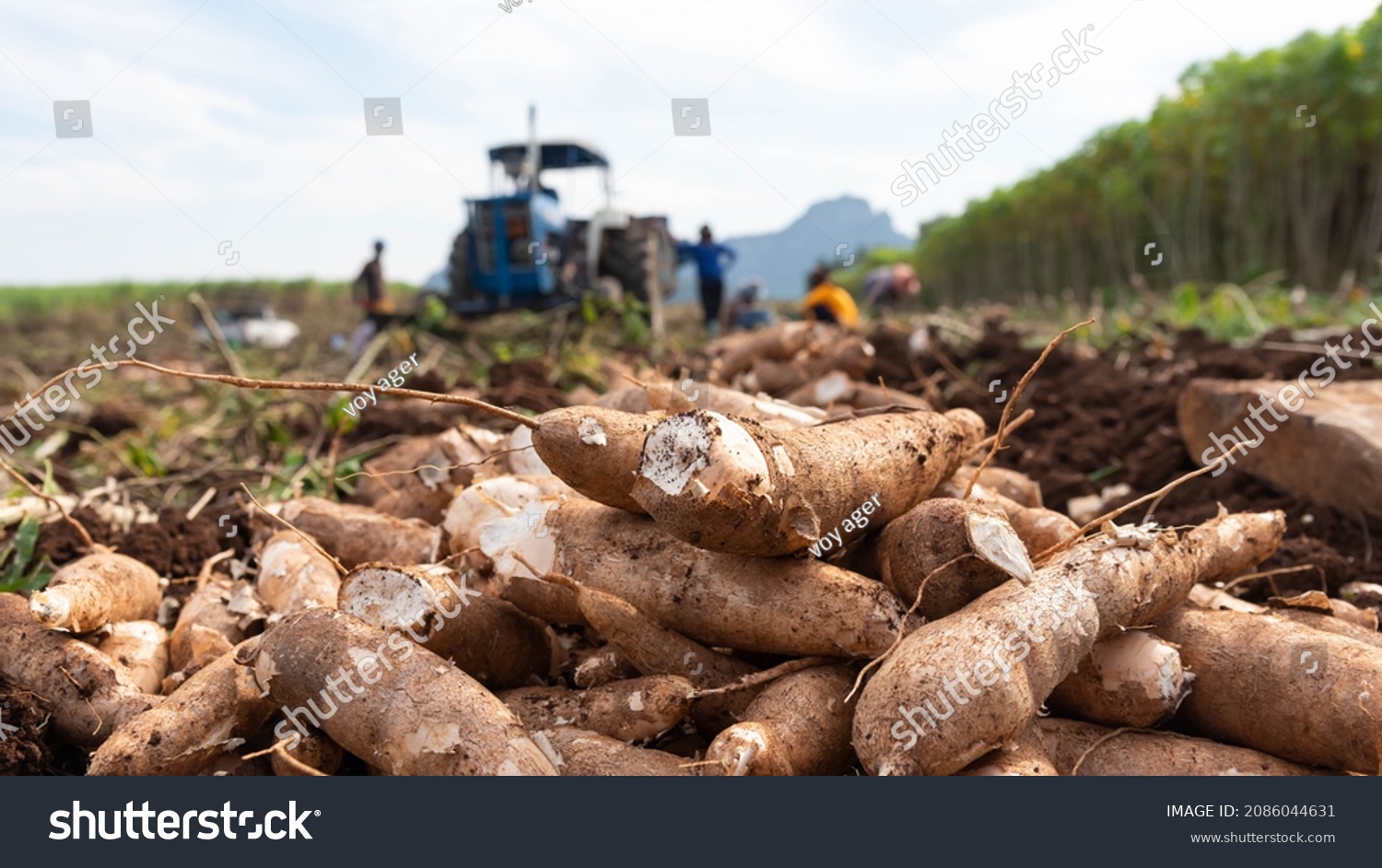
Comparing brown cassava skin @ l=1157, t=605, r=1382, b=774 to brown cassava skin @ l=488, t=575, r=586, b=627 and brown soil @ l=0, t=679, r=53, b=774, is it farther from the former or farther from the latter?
brown soil @ l=0, t=679, r=53, b=774

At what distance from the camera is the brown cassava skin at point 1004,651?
178 cm

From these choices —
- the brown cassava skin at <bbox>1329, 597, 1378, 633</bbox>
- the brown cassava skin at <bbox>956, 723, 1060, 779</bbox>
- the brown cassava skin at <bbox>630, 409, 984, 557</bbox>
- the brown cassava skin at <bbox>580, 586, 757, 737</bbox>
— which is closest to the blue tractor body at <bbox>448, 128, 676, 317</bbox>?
the brown cassava skin at <bbox>630, 409, 984, 557</bbox>

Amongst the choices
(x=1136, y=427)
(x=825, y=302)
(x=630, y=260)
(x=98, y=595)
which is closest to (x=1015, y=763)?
(x=98, y=595)

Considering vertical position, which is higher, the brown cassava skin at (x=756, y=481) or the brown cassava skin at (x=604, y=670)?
the brown cassava skin at (x=756, y=481)

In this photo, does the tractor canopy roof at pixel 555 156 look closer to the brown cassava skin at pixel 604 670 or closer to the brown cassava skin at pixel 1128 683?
the brown cassava skin at pixel 604 670

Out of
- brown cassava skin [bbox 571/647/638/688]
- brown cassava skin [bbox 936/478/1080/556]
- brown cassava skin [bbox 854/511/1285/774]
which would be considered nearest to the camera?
brown cassava skin [bbox 854/511/1285/774]

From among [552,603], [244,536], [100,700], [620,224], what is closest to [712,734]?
[552,603]

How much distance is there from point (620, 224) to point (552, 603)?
435 inches

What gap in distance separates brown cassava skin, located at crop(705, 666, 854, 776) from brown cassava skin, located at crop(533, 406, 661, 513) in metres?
0.60

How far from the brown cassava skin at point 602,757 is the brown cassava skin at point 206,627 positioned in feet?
3.52

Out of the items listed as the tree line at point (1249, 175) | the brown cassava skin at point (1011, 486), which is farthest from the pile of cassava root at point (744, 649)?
the tree line at point (1249, 175)

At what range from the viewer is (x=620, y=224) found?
1287 cm

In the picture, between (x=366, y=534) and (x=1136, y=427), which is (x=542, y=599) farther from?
(x=1136, y=427)

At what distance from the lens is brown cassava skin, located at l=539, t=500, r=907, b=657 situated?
2.07m
